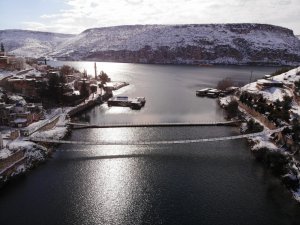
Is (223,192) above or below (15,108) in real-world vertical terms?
below

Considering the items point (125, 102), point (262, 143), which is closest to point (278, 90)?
point (262, 143)

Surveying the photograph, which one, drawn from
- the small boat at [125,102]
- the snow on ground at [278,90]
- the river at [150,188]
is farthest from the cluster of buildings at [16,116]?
the snow on ground at [278,90]

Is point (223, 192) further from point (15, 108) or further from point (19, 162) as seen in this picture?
point (15, 108)

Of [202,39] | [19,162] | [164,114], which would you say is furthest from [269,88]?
[202,39]

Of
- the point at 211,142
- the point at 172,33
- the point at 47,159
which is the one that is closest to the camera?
the point at 47,159

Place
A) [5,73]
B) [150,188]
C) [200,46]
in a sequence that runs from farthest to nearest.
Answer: [200,46]
[5,73]
[150,188]

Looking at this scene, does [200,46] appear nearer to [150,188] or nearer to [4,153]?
[4,153]
